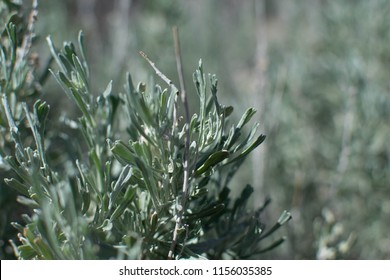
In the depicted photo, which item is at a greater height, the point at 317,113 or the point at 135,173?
the point at 317,113

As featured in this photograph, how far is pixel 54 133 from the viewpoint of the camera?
880 mm

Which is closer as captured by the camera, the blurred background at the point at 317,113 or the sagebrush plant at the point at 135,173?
the sagebrush plant at the point at 135,173

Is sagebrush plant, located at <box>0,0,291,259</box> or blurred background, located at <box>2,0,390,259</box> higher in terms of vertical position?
blurred background, located at <box>2,0,390,259</box>

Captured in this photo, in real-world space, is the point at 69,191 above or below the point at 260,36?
below

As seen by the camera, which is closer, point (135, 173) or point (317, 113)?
point (135, 173)

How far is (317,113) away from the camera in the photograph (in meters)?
1.91

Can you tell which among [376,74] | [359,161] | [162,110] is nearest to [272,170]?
[359,161]

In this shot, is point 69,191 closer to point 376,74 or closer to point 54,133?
point 54,133

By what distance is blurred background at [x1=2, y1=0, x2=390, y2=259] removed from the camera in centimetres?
129

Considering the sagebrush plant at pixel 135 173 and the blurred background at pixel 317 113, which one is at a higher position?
the blurred background at pixel 317 113

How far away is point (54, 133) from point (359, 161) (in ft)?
3.16

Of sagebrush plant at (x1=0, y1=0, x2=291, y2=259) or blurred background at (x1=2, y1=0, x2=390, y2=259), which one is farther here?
blurred background at (x1=2, y1=0, x2=390, y2=259)

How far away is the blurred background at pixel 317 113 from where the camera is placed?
4.22 feet
